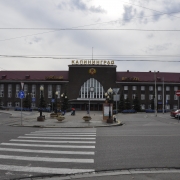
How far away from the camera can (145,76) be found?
8206 cm

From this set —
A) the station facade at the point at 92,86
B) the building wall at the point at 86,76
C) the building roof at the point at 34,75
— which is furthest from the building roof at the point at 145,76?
the building roof at the point at 34,75

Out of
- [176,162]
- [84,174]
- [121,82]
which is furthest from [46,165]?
[121,82]

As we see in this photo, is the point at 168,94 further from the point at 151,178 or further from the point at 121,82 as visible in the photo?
the point at 151,178

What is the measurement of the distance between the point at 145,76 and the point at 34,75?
37.6 meters

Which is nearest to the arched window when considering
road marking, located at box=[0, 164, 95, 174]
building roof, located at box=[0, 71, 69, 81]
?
building roof, located at box=[0, 71, 69, 81]

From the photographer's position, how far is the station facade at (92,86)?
79562 mm

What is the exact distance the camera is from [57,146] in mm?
11016

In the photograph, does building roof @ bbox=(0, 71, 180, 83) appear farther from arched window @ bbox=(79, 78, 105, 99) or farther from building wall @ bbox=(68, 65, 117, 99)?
arched window @ bbox=(79, 78, 105, 99)

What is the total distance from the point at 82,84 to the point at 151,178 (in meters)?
74.9

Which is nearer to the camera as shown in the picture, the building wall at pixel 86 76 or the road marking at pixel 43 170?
the road marking at pixel 43 170

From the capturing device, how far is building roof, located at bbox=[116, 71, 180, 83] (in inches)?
3145

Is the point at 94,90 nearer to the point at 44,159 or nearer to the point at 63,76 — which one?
the point at 63,76

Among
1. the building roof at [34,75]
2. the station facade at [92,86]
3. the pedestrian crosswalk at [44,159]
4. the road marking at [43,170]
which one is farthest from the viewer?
the building roof at [34,75]

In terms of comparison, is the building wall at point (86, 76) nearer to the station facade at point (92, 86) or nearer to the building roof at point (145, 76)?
the station facade at point (92, 86)
